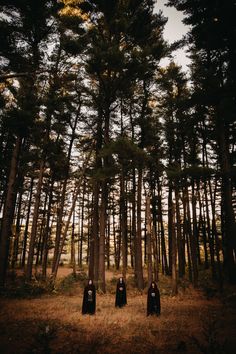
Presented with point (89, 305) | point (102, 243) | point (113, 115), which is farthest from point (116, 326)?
point (113, 115)

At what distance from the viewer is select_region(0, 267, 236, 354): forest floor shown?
5.87m

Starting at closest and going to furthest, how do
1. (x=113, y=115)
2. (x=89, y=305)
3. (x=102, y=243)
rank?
(x=89, y=305)
(x=102, y=243)
(x=113, y=115)

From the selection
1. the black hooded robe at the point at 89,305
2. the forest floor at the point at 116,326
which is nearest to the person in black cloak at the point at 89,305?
the black hooded robe at the point at 89,305

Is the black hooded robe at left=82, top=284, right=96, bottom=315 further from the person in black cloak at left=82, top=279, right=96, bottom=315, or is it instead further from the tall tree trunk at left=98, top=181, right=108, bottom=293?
the tall tree trunk at left=98, top=181, right=108, bottom=293

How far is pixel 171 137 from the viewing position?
62.7 ft

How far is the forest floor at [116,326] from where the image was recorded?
5871 millimetres

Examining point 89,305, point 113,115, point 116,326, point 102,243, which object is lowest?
point 116,326

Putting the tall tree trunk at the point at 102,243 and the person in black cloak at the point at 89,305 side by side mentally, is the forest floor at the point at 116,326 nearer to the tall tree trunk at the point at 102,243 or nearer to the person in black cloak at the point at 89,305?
the person in black cloak at the point at 89,305

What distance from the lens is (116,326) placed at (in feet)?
26.3

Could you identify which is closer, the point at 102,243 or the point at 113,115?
the point at 102,243

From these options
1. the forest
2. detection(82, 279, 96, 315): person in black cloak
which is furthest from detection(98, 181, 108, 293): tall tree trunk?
detection(82, 279, 96, 315): person in black cloak

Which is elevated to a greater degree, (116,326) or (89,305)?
(89,305)

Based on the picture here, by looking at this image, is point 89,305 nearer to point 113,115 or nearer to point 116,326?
point 116,326

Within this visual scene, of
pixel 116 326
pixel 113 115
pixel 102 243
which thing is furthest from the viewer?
pixel 113 115
